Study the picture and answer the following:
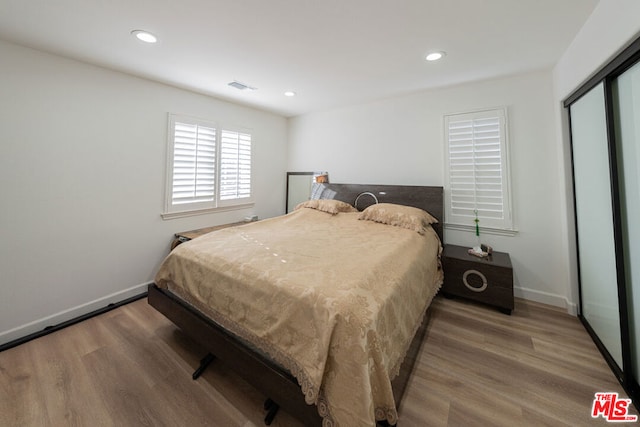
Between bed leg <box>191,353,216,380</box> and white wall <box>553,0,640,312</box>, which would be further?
bed leg <box>191,353,216,380</box>

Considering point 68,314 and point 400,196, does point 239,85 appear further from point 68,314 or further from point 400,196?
point 68,314

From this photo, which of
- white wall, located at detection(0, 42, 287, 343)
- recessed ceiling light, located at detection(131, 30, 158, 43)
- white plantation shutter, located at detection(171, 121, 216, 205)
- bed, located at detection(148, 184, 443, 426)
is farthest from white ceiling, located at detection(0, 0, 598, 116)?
bed, located at detection(148, 184, 443, 426)

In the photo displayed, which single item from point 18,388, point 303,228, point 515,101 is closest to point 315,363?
point 303,228

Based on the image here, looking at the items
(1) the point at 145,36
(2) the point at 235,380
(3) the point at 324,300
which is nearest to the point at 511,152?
(3) the point at 324,300

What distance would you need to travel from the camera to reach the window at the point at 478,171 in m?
2.62

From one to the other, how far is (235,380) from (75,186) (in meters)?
2.37

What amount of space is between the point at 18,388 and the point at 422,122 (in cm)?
435

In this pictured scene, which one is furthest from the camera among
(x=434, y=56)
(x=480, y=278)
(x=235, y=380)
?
(x=480, y=278)

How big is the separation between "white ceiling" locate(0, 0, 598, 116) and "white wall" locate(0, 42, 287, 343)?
0.88 ft

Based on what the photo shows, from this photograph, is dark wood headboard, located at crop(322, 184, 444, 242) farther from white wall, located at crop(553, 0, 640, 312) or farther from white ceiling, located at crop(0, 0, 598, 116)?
white ceiling, located at crop(0, 0, 598, 116)

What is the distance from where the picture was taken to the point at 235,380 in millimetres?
1625

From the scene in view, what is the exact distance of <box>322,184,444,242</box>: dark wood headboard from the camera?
9.42 feet

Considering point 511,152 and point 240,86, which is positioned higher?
point 240,86

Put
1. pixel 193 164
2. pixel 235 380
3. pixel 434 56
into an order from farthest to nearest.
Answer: pixel 193 164, pixel 434 56, pixel 235 380
